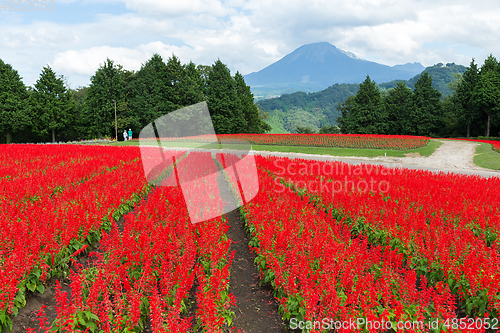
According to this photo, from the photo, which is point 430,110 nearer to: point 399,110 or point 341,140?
point 399,110

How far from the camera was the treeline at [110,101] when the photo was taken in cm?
4750

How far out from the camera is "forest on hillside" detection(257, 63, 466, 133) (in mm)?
120950

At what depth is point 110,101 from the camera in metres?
50.3

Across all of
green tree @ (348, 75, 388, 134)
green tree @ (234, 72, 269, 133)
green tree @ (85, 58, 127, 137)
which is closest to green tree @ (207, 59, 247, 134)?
green tree @ (234, 72, 269, 133)

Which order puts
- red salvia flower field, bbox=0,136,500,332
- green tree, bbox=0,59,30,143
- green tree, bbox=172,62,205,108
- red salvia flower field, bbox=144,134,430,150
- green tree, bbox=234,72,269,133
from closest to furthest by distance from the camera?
red salvia flower field, bbox=0,136,500,332 → red salvia flower field, bbox=144,134,430,150 → green tree, bbox=0,59,30,143 → green tree, bbox=172,62,205,108 → green tree, bbox=234,72,269,133

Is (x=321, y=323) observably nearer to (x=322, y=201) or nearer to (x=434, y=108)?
(x=322, y=201)

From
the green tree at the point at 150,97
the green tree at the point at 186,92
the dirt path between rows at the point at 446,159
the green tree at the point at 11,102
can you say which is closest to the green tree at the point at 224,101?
the green tree at the point at 186,92

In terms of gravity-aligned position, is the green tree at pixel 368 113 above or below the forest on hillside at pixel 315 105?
below

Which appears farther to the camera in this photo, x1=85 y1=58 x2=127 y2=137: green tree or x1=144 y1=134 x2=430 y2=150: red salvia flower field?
x1=85 y1=58 x2=127 y2=137: green tree

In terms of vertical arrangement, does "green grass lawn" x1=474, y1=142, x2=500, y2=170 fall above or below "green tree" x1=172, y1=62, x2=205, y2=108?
below

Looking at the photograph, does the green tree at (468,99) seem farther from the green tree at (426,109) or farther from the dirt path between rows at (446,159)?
the dirt path between rows at (446,159)

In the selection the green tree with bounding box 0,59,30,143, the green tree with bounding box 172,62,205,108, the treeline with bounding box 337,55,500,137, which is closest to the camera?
the treeline with bounding box 337,55,500,137

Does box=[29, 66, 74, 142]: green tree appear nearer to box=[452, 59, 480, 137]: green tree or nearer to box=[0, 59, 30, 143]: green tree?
box=[0, 59, 30, 143]: green tree

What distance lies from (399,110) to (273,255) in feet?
177
